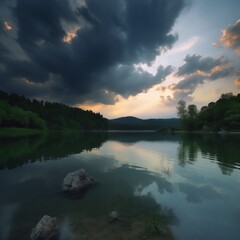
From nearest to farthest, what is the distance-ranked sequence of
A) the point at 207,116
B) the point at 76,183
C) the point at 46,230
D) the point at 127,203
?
the point at 46,230
the point at 127,203
the point at 76,183
the point at 207,116

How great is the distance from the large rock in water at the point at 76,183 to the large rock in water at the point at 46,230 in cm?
565

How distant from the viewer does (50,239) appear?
7.74m

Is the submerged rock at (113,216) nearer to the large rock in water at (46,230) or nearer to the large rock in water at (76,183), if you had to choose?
the large rock in water at (46,230)

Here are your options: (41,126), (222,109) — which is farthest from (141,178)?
(222,109)

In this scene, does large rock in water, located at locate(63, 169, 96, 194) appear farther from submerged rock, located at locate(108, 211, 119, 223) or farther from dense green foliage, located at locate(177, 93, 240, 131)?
dense green foliage, located at locate(177, 93, 240, 131)

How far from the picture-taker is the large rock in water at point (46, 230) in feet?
24.8

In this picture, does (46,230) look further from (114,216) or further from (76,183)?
(76,183)

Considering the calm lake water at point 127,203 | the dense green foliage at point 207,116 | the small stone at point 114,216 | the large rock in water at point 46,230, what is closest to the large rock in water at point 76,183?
the calm lake water at point 127,203

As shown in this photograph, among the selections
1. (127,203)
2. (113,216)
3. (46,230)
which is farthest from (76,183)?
(46,230)

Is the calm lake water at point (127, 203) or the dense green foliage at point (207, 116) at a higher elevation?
the dense green foliage at point (207, 116)

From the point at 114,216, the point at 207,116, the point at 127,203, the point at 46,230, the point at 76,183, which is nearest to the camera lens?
the point at 46,230

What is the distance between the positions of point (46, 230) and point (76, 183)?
6.64m

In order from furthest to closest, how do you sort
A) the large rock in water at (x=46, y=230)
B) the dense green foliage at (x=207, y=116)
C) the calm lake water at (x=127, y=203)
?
1. the dense green foliage at (x=207, y=116)
2. the calm lake water at (x=127, y=203)
3. the large rock in water at (x=46, y=230)

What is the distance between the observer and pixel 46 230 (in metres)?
7.77
